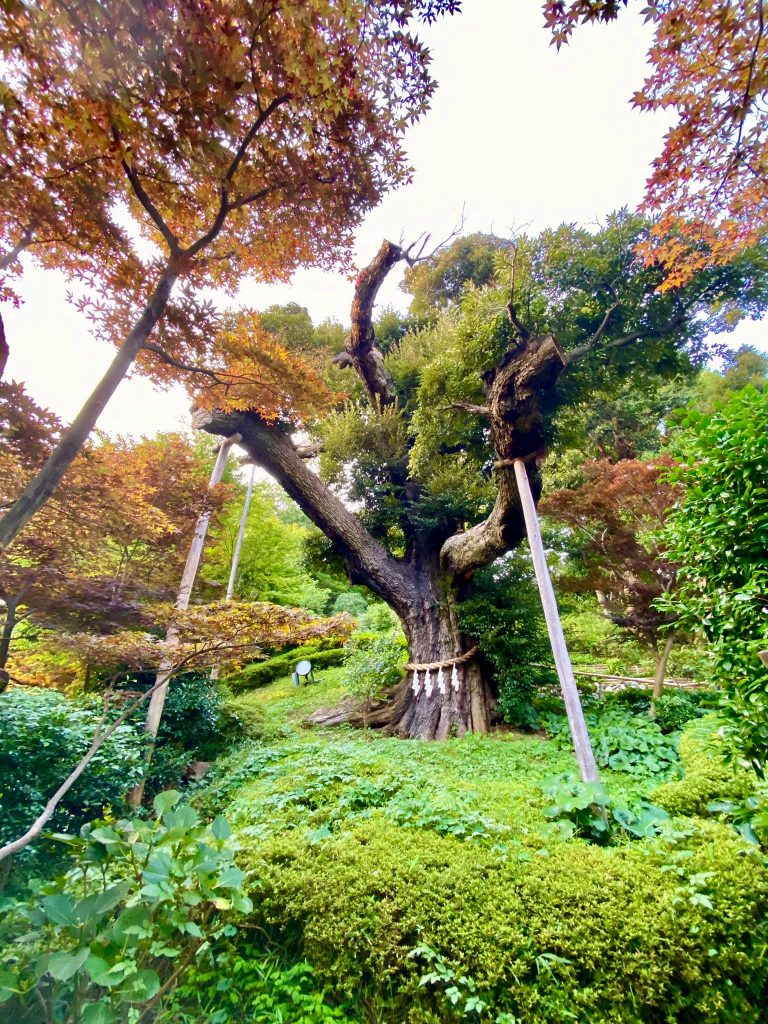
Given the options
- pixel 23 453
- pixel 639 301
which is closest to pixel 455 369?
pixel 639 301

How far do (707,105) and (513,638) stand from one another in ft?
16.9

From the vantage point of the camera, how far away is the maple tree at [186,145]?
170 centimetres

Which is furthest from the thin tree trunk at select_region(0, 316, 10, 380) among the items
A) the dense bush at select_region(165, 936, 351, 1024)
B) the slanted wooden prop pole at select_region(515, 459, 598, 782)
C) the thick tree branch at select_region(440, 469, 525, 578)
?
the thick tree branch at select_region(440, 469, 525, 578)

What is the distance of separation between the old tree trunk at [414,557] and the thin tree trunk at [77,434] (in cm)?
305

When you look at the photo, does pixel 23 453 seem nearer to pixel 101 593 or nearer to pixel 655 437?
pixel 101 593

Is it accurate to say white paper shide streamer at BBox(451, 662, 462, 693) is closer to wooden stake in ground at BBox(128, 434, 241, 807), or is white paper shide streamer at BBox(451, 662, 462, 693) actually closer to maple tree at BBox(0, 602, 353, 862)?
maple tree at BBox(0, 602, 353, 862)

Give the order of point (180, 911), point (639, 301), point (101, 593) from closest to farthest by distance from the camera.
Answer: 1. point (180, 911)
2. point (101, 593)
3. point (639, 301)

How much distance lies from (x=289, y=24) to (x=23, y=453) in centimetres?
275

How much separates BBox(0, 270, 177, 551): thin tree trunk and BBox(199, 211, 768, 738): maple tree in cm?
290

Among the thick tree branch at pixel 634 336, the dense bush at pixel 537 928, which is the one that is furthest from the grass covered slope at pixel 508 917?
the thick tree branch at pixel 634 336

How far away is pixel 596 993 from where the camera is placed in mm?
1228

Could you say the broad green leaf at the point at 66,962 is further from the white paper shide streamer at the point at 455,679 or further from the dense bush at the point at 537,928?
the white paper shide streamer at the point at 455,679

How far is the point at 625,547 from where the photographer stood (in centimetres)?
509

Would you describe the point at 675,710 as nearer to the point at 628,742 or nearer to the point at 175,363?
the point at 628,742
